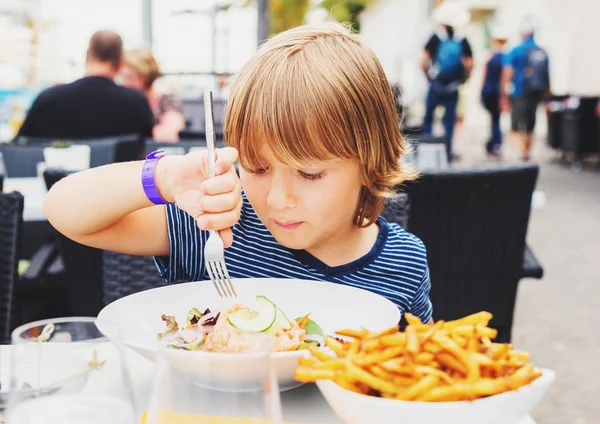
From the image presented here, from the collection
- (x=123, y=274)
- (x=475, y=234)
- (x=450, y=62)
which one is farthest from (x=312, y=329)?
(x=450, y=62)

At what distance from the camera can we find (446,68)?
405 inches

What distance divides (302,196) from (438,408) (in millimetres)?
621

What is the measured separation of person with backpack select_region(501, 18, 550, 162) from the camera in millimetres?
11172

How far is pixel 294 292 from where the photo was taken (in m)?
1.10

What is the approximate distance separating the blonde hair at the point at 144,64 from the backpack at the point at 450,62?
18.0 feet

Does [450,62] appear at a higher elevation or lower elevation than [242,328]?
higher

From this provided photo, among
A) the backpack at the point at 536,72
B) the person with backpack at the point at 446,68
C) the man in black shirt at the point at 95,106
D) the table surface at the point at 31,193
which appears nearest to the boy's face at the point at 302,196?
the table surface at the point at 31,193

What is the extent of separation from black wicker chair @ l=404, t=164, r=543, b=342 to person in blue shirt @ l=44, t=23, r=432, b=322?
873 mm

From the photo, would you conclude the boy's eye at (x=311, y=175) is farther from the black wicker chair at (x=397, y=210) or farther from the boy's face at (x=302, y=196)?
the black wicker chair at (x=397, y=210)

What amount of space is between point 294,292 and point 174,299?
18 centimetres

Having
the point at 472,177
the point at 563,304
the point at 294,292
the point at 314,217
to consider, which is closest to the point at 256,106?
the point at 314,217

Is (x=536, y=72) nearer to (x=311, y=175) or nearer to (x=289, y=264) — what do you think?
(x=289, y=264)

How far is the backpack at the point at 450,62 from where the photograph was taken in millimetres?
10273

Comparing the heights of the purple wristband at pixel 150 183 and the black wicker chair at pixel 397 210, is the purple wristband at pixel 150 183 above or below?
above
